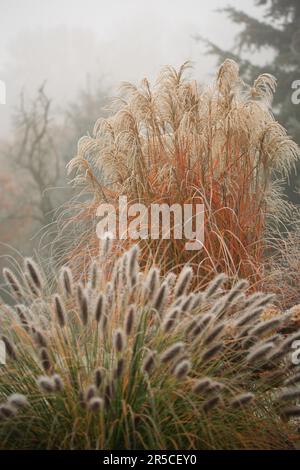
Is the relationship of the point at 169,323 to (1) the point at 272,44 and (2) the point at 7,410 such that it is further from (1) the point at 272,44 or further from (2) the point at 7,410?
(1) the point at 272,44

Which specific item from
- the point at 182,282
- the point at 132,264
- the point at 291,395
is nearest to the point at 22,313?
the point at 132,264

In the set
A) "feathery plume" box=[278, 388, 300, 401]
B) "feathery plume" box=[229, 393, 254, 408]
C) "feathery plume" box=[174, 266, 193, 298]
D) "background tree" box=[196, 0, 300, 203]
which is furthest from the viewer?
"background tree" box=[196, 0, 300, 203]

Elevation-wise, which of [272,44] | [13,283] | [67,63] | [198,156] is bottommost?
[13,283]

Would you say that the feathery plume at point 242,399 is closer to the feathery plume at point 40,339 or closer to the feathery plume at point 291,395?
Result: the feathery plume at point 291,395

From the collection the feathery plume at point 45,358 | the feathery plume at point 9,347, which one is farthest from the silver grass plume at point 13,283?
the feathery plume at point 45,358

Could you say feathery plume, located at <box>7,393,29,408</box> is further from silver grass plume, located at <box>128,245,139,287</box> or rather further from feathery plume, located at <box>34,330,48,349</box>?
silver grass plume, located at <box>128,245,139,287</box>

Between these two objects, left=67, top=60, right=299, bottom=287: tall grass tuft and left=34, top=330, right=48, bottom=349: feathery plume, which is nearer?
left=34, top=330, right=48, bottom=349: feathery plume

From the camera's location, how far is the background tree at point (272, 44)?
1209 cm

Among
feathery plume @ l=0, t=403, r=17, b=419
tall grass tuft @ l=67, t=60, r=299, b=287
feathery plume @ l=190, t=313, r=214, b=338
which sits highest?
tall grass tuft @ l=67, t=60, r=299, b=287

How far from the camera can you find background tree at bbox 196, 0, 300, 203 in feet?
39.7

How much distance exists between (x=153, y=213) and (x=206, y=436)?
169 centimetres

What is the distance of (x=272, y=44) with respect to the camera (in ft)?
42.6

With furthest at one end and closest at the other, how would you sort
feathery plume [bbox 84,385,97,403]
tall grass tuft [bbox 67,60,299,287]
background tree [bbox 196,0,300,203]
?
background tree [bbox 196,0,300,203]
tall grass tuft [bbox 67,60,299,287]
feathery plume [bbox 84,385,97,403]

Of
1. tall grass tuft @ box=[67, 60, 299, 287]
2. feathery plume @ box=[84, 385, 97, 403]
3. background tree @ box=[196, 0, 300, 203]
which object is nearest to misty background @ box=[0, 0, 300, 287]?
background tree @ box=[196, 0, 300, 203]
